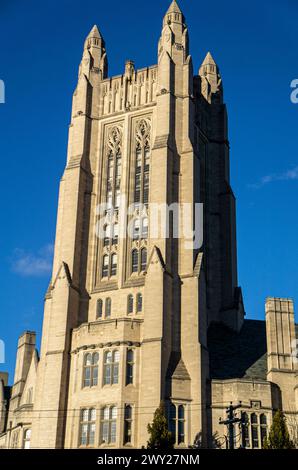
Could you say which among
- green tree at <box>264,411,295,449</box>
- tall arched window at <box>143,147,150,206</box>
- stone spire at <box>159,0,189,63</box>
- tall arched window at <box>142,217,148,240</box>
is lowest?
green tree at <box>264,411,295,449</box>

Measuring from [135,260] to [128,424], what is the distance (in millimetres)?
14231

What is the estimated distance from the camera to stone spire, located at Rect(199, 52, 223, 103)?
253 ft

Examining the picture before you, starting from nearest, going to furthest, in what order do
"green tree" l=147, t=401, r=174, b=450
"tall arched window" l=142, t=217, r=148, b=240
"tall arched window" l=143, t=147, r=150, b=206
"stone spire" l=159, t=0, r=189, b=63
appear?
1. "green tree" l=147, t=401, r=174, b=450
2. "tall arched window" l=142, t=217, r=148, b=240
3. "tall arched window" l=143, t=147, r=150, b=206
4. "stone spire" l=159, t=0, r=189, b=63

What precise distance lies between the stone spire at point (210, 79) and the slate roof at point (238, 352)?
75.9ft

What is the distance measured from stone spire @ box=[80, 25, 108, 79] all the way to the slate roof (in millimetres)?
25692

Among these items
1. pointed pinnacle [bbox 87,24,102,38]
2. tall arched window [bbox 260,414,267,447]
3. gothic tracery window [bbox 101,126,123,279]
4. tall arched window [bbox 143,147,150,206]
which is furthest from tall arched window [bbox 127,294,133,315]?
pointed pinnacle [bbox 87,24,102,38]

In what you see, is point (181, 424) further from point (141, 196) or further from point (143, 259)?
point (141, 196)

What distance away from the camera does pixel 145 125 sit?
67812mm

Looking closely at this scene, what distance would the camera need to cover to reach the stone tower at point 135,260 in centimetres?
5478

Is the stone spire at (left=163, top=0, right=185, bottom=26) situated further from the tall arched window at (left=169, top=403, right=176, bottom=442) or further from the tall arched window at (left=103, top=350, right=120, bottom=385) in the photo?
the tall arched window at (left=169, top=403, right=176, bottom=442)

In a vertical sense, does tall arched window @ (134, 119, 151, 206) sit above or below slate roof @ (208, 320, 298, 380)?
above

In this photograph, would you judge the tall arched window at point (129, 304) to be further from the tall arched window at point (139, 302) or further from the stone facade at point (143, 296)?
the tall arched window at point (139, 302)

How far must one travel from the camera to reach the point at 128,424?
53.5m

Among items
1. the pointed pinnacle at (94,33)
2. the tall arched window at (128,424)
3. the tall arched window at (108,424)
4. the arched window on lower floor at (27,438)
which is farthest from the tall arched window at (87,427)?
the pointed pinnacle at (94,33)
